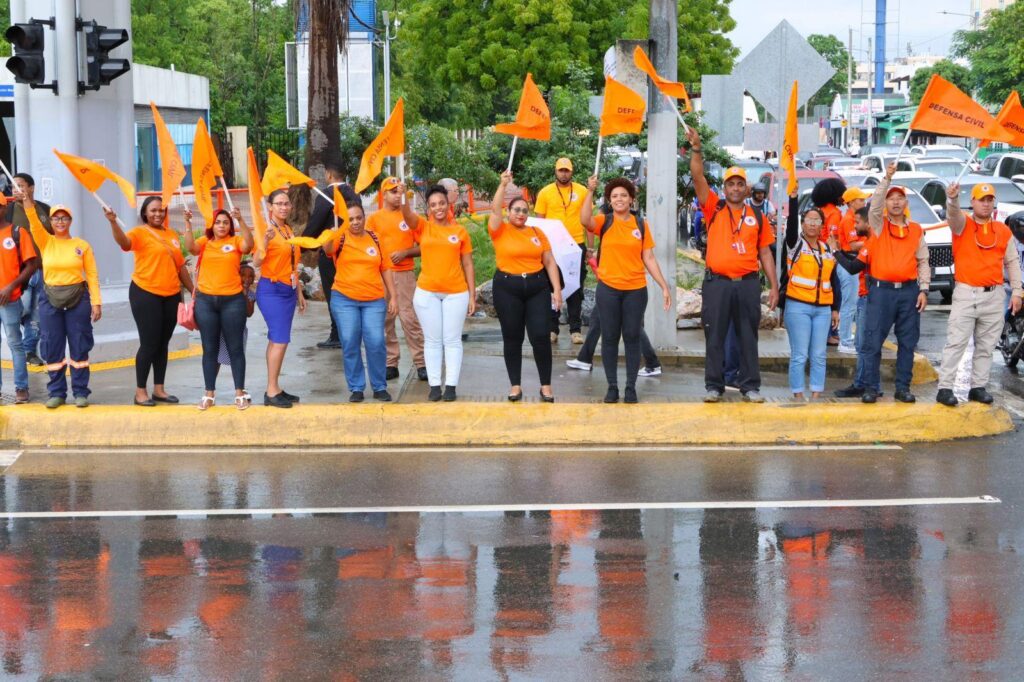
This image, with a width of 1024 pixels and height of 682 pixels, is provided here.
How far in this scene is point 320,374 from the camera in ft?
41.1

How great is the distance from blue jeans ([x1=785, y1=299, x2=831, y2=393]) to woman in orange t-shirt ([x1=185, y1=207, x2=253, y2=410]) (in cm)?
417

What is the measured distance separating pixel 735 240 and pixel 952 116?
2016 millimetres

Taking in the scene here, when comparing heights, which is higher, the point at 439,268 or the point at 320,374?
the point at 439,268

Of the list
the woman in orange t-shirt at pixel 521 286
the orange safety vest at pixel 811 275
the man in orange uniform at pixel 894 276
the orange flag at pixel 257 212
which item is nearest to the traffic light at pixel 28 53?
the orange flag at pixel 257 212

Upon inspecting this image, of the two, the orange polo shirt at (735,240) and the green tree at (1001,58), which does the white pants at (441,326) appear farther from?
the green tree at (1001,58)

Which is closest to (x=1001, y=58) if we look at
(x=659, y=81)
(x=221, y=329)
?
(x=659, y=81)

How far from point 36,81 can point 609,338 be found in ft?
18.7

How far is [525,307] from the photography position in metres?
10.7

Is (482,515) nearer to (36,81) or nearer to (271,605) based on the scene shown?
(271,605)

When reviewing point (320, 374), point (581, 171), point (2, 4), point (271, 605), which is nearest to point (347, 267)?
point (320, 374)

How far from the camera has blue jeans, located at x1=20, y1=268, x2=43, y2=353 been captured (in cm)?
1185

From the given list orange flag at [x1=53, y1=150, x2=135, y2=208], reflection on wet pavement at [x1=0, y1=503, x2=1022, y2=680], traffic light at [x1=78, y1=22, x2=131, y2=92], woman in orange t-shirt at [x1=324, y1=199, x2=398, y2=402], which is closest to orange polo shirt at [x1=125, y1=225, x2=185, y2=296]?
orange flag at [x1=53, y1=150, x2=135, y2=208]

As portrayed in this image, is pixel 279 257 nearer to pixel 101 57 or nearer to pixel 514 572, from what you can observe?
pixel 101 57

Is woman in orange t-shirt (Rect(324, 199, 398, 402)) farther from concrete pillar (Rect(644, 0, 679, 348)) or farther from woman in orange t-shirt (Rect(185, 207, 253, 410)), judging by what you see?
concrete pillar (Rect(644, 0, 679, 348))
